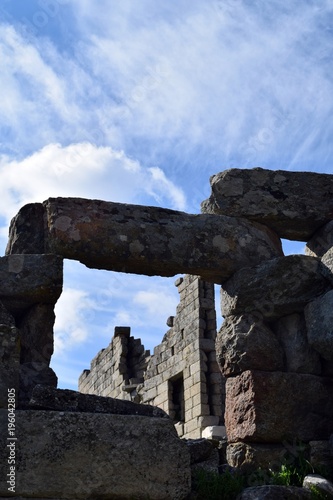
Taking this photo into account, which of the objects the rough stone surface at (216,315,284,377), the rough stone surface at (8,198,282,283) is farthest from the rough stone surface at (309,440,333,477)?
the rough stone surface at (8,198,282,283)

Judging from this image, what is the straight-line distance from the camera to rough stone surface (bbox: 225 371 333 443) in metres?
4.99

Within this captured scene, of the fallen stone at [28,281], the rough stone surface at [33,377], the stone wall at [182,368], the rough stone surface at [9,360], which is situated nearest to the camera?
the rough stone surface at [9,360]

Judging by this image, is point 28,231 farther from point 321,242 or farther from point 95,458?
point 321,242

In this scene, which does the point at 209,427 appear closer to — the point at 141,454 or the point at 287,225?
the point at 287,225

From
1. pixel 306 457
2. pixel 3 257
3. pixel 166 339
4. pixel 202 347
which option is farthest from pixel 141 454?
pixel 166 339

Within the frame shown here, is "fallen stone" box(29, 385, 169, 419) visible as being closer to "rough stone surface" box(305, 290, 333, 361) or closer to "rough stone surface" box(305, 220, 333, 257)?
"rough stone surface" box(305, 290, 333, 361)

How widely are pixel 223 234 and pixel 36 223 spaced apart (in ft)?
4.53

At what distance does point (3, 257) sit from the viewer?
4.99m

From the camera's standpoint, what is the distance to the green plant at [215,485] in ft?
14.1

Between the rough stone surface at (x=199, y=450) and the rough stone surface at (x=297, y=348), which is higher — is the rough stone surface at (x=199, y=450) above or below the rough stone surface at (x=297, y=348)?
below

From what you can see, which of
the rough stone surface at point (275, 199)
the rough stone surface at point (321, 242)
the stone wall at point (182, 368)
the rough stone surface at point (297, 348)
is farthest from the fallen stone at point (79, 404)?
the stone wall at point (182, 368)

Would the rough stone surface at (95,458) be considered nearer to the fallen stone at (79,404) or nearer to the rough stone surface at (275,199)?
the fallen stone at (79,404)

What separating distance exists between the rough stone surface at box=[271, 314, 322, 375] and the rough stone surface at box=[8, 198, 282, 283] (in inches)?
22.9

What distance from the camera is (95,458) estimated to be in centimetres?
404
